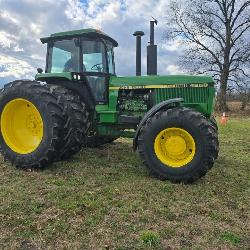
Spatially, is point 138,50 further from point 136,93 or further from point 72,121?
point 72,121

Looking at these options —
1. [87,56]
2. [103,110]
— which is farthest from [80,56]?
[103,110]

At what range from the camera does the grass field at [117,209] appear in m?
4.56

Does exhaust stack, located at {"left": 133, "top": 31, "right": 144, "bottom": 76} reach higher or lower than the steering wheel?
higher

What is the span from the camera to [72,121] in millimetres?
7453

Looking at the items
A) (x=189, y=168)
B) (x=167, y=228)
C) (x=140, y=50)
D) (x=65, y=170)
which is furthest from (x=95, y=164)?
(x=167, y=228)

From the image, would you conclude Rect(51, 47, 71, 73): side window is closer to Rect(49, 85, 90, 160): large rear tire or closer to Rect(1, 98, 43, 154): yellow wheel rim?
Rect(49, 85, 90, 160): large rear tire

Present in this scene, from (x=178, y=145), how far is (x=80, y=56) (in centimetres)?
280

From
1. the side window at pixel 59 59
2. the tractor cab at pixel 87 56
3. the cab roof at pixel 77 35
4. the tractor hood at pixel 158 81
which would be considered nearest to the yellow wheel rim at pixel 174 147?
the tractor hood at pixel 158 81

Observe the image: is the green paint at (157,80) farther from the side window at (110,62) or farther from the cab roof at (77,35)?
the cab roof at (77,35)

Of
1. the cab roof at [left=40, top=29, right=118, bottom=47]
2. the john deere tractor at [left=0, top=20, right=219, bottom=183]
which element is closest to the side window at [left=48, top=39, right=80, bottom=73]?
the john deere tractor at [left=0, top=20, right=219, bottom=183]

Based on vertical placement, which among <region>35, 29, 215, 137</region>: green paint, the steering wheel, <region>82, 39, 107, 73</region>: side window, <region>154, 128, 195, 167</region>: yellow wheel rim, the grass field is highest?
<region>82, 39, 107, 73</region>: side window

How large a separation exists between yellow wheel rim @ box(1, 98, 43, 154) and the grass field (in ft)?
1.58

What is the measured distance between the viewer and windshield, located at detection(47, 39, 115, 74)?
8.12 m

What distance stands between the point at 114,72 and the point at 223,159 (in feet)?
10.1
